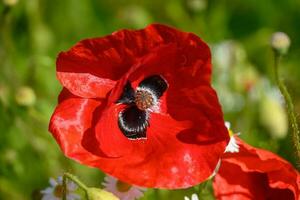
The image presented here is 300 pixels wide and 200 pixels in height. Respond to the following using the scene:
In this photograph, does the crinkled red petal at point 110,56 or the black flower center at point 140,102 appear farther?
the black flower center at point 140,102

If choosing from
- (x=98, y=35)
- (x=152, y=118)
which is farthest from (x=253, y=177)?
(x=98, y=35)

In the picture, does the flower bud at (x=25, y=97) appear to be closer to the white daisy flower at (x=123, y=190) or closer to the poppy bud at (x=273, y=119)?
the white daisy flower at (x=123, y=190)

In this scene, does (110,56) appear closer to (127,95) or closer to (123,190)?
(127,95)

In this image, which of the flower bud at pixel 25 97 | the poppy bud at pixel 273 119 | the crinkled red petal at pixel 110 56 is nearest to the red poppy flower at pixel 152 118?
the crinkled red petal at pixel 110 56

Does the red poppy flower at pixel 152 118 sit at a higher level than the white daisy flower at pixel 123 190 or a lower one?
higher

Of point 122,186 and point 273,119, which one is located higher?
point 122,186

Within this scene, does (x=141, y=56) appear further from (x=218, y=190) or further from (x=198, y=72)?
(x=218, y=190)

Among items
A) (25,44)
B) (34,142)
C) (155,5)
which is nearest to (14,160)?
(34,142)
